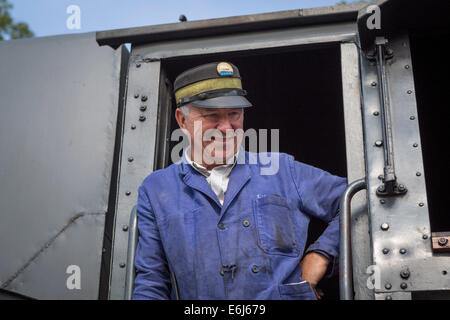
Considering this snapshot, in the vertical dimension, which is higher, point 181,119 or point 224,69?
point 224,69

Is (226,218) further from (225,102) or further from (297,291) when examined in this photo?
(225,102)

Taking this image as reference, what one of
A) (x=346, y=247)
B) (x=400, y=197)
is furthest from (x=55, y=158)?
(x=400, y=197)

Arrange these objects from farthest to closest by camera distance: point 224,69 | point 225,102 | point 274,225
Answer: point 224,69 → point 225,102 → point 274,225

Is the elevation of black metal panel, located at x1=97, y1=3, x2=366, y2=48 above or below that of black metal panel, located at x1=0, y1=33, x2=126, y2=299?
above

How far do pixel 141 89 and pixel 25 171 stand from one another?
0.68 meters

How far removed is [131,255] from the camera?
215 centimetres

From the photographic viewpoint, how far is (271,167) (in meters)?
2.41

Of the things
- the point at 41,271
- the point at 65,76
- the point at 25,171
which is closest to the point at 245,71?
the point at 65,76

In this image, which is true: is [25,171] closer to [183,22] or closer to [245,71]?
[183,22]

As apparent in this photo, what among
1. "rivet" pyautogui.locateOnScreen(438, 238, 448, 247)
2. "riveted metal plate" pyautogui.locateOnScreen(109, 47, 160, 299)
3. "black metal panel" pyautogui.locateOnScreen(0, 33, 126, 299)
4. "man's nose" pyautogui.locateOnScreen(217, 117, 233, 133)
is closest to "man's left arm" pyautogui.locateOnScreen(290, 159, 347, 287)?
"man's nose" pyautogui.locateOnScreen(217, 117, 233, 133)

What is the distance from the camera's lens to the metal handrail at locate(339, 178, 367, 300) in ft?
6.34

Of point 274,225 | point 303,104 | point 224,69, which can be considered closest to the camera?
point 274,225

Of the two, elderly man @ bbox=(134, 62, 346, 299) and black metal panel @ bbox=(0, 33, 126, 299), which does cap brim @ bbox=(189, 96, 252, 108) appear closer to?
elderly man @ bbox=(134, 62, 346, 299)

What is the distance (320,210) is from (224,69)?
31.1 inches
